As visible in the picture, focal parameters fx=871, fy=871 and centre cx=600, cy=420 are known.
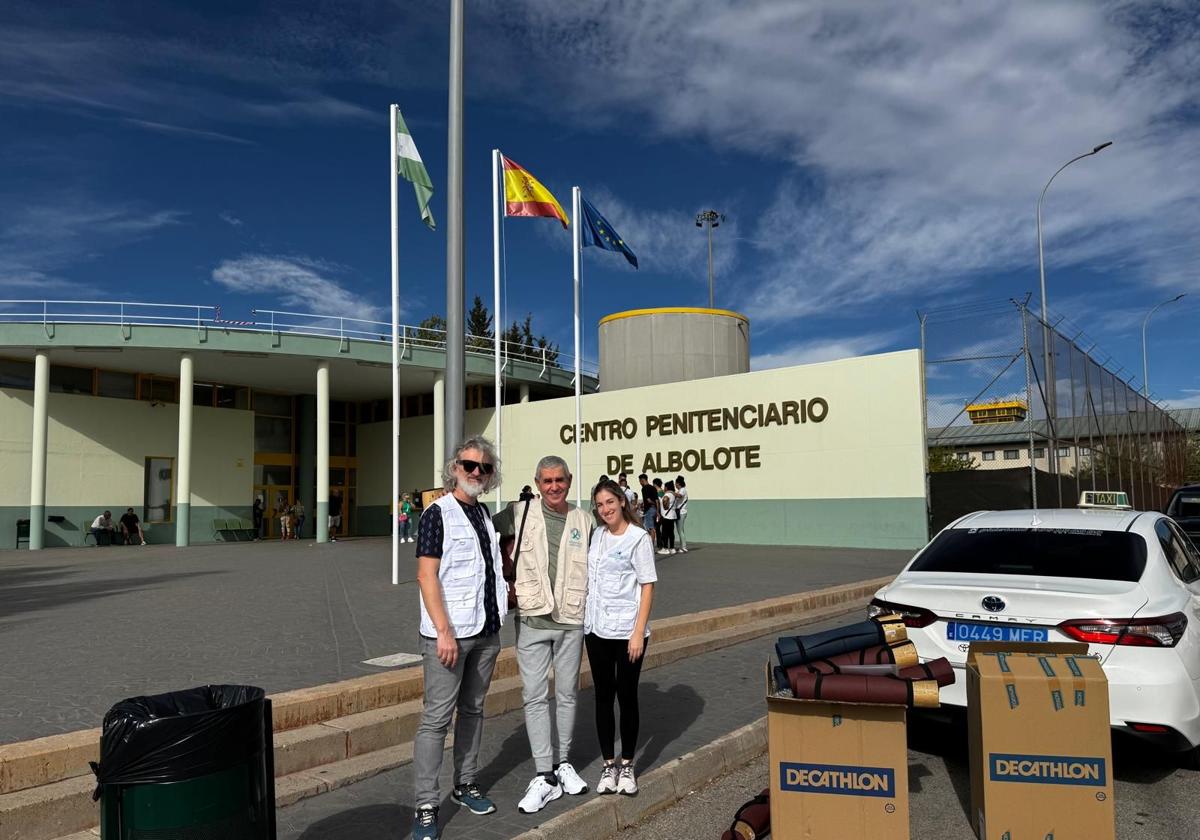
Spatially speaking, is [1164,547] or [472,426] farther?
[472,426]

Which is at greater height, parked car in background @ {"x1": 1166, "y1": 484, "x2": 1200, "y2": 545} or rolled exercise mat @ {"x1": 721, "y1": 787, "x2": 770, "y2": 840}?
parked car in background @ {"x1": 1166, "y1": 484, "x2": 1200, "y2": 545}

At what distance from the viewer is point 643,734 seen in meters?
5.77

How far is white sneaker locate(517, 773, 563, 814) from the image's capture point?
4.31m

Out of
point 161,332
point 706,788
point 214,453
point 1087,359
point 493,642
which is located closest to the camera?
point 493,642

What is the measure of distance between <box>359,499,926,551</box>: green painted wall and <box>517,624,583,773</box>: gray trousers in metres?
16.8

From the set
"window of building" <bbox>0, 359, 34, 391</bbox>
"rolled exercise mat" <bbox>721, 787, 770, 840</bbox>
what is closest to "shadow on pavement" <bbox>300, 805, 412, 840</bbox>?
"rolled exercise mat" <bbox>721, 787, 770, 840</bbox>

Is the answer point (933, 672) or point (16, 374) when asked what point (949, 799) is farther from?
point (16, 374)

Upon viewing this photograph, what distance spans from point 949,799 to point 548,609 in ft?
7.85

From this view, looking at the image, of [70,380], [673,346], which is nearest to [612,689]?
[673,346]

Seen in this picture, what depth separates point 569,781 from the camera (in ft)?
15.0

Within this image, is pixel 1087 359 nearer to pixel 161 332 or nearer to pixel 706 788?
pixel 706 788

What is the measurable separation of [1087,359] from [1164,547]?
2099 cm

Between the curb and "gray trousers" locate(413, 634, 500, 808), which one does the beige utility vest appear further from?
the curb

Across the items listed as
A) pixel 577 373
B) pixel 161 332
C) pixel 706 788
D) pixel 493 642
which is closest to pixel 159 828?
pixel 493 642
